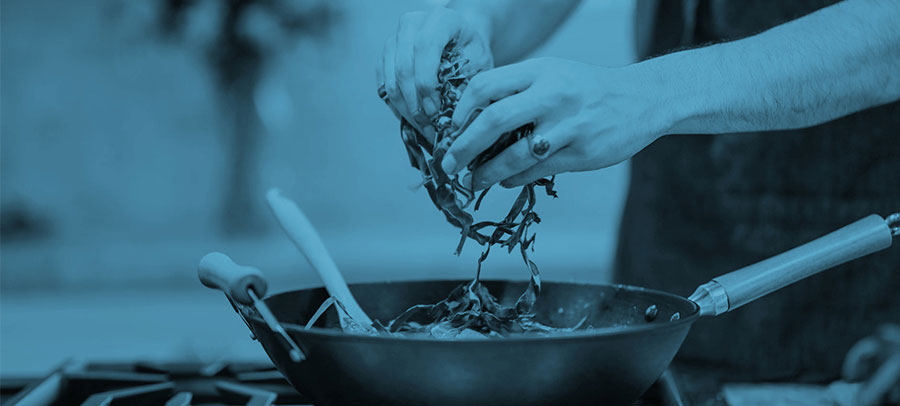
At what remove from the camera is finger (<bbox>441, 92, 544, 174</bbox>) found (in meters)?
0.54

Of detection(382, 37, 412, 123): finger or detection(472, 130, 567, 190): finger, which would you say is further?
detection(382, 37, 412, 123): finger

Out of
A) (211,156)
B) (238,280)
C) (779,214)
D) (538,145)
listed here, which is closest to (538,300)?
(538,145)

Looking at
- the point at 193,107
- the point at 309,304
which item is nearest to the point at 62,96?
the point at 193,107

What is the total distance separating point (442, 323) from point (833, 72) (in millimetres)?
367

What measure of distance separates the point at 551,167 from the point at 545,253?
6.06 ft

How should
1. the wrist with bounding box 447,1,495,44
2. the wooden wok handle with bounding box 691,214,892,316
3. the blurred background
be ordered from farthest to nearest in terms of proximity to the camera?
the blurred background
the wrist with bounding box 447,1,495,44
the wooden wok handle with bounding box 691,214,892,316

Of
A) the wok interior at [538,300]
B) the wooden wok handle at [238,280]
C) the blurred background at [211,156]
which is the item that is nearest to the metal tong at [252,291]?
the wooden wok handle at [238,280]

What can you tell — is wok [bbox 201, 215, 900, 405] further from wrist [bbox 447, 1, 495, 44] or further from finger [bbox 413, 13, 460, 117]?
wrist [bbox 447, 1, 495, 44]

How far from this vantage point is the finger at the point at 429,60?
69 cm

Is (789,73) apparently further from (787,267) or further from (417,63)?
(417,63)

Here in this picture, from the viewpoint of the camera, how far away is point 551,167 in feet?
1.90

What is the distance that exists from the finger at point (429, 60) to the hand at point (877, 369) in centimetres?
40

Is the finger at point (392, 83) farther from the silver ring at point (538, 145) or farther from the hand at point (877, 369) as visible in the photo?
the hand at point (877, 369)

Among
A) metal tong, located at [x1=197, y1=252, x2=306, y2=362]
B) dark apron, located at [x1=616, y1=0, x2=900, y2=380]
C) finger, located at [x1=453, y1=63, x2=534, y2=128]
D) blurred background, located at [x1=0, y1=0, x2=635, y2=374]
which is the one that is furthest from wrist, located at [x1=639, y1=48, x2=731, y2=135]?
blurred background, located at [x1=0, y1=0, x2=635, y2=374]
